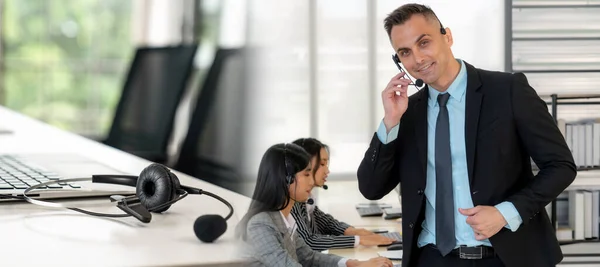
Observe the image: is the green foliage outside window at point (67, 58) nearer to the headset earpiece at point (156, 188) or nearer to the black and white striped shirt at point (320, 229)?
the black and white striped shirt at point (320, 229)

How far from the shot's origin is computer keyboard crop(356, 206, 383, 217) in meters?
2.86

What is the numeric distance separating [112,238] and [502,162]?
43.4 inches

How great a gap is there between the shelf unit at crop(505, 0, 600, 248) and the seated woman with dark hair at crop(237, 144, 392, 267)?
240 cm

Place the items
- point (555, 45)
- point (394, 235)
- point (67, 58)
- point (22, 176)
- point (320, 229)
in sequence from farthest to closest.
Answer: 1. point (67, 58)
2. point (555, 45)
3. point (320, 229)
4. point (394, 235)
5. point (22, 176)

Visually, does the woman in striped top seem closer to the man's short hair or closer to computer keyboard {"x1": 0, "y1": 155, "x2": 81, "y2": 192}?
the man's short hair

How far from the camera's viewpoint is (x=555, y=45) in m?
4.04

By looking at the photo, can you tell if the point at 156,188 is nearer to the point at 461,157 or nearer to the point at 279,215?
the point at 279,215

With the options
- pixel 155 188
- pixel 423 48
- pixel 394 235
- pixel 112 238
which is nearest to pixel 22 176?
pixel 155 188

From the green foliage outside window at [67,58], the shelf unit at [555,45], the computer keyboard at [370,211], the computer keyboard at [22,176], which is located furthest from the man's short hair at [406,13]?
the green foliage outside window at [67,58]

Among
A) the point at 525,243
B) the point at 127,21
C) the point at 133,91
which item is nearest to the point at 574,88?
the point at 133,91

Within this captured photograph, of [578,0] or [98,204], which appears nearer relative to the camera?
[98,204]

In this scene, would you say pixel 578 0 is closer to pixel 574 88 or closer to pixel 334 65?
pixel 574 88

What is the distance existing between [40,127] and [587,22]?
307cm

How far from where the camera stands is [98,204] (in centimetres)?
83
